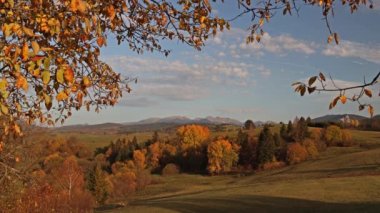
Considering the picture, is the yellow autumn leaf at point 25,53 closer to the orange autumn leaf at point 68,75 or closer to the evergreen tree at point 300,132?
the orange autumn leaf at point 68,75

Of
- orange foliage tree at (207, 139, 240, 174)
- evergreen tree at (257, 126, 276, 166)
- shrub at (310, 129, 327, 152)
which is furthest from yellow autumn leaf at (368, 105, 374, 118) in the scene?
shrub at (310, 129, 327, 152)

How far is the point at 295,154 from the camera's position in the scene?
11294 cm

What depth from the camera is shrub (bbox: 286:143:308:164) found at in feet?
368

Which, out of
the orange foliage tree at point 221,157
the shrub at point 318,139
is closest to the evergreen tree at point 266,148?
the orange foliage tree at point 221,157

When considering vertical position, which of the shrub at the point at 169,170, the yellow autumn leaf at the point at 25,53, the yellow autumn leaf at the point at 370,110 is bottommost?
the shrub at the point at 169,170

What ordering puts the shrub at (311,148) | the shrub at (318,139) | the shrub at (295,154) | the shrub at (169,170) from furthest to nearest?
the shrub at (169,170) → the shrub at (318,139) → the shrub at (311,148) → the shrub at (295,154)

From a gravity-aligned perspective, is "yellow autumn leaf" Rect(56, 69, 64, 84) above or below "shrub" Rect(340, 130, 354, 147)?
above

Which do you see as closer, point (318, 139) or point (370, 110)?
point (370, 110)

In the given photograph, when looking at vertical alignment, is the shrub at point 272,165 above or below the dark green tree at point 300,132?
below

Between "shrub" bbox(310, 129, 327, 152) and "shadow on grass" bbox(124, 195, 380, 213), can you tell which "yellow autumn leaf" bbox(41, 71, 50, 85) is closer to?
"shadow on grass" bbox(124, 195, 380, 213)

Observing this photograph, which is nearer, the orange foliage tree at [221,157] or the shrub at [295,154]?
the shrub at [295,154]

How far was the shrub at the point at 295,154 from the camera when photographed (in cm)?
11231

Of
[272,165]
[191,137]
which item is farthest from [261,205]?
[191,137]

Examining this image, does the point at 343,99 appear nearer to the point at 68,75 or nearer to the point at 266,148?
the point at 68,75
